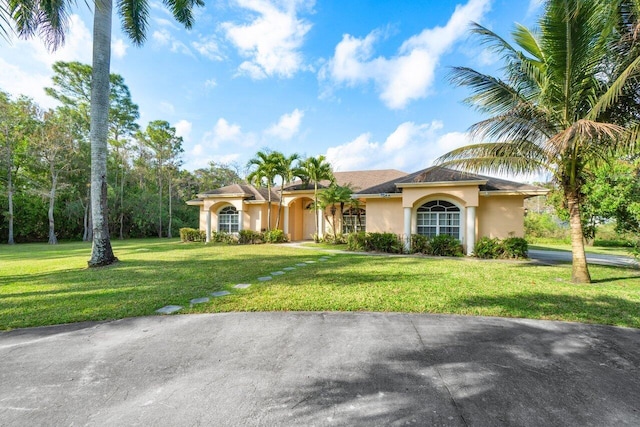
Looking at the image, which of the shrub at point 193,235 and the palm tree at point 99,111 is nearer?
the palm tree at point 99,111

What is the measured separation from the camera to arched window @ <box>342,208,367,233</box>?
1998 cm

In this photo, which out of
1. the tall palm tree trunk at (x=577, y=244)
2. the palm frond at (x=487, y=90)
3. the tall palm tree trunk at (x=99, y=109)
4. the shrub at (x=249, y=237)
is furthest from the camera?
the shrub at (x=249, y=237)

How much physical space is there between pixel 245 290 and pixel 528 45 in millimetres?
10405

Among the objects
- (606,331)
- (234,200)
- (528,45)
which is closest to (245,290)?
(606,331)

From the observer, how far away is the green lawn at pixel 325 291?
525 centimetres

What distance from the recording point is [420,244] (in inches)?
559

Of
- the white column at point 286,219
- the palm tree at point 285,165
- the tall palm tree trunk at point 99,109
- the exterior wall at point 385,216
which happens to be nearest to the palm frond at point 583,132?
the exterior wall at point 385,216

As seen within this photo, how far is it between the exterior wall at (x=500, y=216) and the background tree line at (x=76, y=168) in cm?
3056

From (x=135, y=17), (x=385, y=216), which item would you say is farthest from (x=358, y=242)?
(x=135, y=17)

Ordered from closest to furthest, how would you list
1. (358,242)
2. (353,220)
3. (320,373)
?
(320,373), (358,242), (353,220)

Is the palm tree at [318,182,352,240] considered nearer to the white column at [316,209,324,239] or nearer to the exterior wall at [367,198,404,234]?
the exterior wall at [367,198,404,234]

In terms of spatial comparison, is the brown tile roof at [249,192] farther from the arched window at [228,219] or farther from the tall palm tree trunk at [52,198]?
the tall palm tree trunk at [52,198]

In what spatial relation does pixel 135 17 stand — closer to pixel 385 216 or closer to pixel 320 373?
pixel 385 216

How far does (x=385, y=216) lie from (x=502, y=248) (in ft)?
20.1
